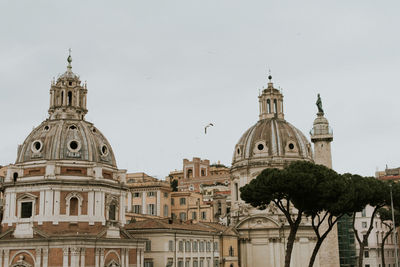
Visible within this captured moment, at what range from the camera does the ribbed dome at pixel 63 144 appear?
54.4 m

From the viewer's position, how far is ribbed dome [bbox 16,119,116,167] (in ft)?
178

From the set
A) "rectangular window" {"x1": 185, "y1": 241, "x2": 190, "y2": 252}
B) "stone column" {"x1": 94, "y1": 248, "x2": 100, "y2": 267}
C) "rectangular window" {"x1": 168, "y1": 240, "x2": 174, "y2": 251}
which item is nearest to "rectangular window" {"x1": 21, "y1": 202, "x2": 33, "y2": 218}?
"stone column" {"x1": 94, "y1": 248, "x2": 100, "y2": 267}

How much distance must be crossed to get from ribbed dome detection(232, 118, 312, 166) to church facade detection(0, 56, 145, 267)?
89.5 ft

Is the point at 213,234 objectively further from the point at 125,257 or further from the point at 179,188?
the point at 179,188

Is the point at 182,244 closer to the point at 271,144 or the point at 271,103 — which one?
the point at 271,144

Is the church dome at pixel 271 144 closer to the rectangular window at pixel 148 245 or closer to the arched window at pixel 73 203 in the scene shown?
the rectangular window at pixel 148 245

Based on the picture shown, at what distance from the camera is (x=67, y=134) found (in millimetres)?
55312

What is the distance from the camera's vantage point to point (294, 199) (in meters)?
47.5

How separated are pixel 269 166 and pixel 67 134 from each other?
33376mm

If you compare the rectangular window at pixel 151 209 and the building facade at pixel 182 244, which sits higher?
the rectangular window at pixel 151 209

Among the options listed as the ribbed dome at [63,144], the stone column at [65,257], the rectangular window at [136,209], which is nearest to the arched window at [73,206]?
the ribbed dome at [63,144]

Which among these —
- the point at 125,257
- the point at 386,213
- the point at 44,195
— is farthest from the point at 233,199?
the point at 44,195

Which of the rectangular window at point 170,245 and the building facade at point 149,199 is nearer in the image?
the rectangular window at point 170,245

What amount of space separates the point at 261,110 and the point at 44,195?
43.1m
